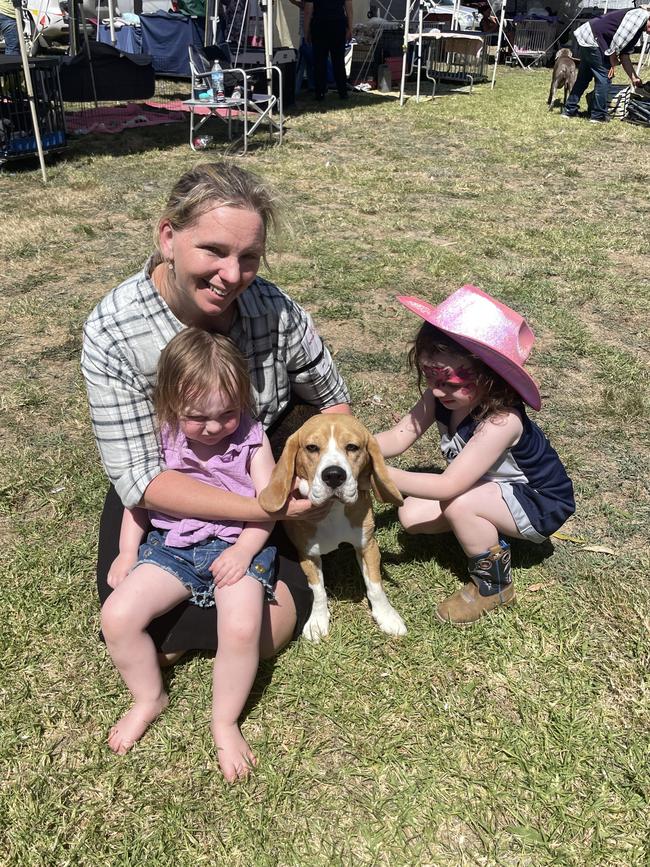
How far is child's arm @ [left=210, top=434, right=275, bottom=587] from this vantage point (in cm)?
225

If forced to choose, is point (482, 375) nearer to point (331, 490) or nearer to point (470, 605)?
point (331, 490)

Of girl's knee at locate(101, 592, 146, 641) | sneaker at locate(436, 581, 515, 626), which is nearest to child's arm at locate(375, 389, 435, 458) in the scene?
sneaker at locate(436, 581, 515, 626)

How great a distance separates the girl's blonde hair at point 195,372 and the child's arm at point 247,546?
0.27 metres

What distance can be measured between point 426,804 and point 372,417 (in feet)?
7.88

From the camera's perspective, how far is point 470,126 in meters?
12.3

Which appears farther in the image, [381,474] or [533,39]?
[533,39]

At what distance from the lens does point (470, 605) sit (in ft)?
9.13

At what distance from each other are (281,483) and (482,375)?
0.86 meters

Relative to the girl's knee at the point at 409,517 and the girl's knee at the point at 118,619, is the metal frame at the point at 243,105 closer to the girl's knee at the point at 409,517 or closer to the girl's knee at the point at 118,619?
the girl's knee at the point at 409,517

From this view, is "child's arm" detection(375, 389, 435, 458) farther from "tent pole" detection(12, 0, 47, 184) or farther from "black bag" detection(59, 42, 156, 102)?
"black bag" detection(59, 42, 156, 102)

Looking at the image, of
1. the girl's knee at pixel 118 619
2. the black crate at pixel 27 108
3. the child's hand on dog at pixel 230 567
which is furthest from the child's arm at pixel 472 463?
the black crate at pixel 27 108

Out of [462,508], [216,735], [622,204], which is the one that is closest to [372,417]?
[462,508]

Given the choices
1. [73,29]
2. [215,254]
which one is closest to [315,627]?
[215,254]

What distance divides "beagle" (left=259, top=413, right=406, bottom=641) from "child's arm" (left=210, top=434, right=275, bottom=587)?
15cm
